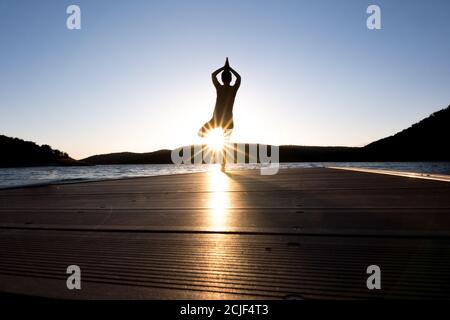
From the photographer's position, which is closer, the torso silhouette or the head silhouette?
the head silhouette

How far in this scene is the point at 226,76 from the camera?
8414 millimetres

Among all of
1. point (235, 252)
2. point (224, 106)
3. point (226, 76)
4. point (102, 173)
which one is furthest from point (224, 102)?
point (102, 173)

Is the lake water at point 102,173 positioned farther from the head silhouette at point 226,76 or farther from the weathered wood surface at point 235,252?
the weathered wood surface at point 235,252

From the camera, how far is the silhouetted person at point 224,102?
8441 millimetres

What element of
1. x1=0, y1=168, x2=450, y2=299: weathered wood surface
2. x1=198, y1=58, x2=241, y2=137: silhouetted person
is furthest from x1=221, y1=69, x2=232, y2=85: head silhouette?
x1=0, y1=168, x2=450, y2=299: weathered wood surface

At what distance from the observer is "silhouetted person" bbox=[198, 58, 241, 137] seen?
27.7 feet

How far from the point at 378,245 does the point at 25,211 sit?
9.83ft

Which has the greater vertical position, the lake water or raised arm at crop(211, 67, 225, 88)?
raised arm at crop(211, 67, 225, 88)

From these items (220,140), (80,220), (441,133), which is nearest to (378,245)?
(80,220)

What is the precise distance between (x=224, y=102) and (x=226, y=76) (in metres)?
0.64

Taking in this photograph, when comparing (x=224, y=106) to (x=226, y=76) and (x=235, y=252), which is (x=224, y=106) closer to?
(x=226, y=76)

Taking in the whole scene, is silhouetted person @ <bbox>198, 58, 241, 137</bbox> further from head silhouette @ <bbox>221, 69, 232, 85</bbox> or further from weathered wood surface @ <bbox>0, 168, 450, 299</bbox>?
weathered wood surface @ <bbox>0, 168, 450, 299</bbox>

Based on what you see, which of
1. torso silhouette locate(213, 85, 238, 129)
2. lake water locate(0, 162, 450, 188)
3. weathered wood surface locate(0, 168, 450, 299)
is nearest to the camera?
weathered wood surface locate(0, 168, 450, 299)
